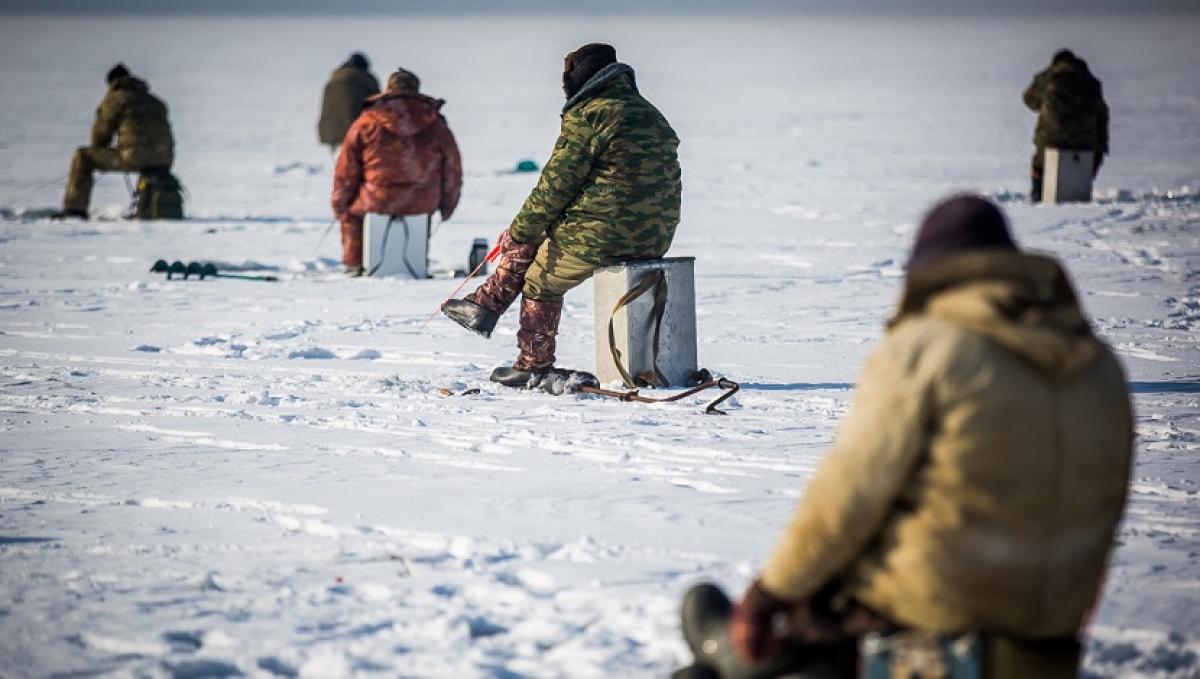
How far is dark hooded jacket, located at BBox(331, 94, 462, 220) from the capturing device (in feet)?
32.7

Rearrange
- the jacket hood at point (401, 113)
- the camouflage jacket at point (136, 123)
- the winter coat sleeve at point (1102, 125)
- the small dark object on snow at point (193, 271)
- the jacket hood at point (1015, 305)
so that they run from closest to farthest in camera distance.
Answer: the jacket hood at point (1015, 305)
the jacket hood at point (401, 113)
the small dark object on snow at point (193, 271)
the camouflage jacket at point (136, 123)
the winter coat sleeve at point (1102, 125)

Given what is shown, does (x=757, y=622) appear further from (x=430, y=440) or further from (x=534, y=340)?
(x=534, y=340)

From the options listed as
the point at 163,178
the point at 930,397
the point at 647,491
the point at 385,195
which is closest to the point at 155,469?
the point at 647,491

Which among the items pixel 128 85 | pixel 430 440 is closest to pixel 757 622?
pixel 430 440

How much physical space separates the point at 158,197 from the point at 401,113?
464 centimetres

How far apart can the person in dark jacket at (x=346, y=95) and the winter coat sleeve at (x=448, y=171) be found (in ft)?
18.7

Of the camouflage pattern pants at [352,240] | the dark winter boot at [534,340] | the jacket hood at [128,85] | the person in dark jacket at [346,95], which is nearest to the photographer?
the dark winter boot at [534,340]

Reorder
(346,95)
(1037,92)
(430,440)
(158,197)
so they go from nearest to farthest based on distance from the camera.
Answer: (430,440) → (158,197) → (1037,92) → (346,95)

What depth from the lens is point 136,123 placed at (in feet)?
42.9

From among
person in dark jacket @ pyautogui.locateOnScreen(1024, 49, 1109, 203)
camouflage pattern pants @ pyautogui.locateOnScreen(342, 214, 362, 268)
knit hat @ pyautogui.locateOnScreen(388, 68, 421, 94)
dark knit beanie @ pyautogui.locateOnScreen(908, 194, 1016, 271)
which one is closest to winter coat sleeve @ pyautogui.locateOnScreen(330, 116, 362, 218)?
camouflage pattern pants @ pyautogui.locateOnScreen(342, 214, 362, 268)

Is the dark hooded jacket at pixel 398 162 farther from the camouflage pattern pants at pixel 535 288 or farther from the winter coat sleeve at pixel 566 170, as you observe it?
the winter coat sleeve at pixel 566 170

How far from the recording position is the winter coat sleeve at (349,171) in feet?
33.0

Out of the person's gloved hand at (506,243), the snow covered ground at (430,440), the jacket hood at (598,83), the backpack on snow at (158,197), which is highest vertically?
the jacket hood at (598,83)

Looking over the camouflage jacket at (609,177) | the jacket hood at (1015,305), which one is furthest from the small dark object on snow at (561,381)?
the jacket hood at (1015,305)
